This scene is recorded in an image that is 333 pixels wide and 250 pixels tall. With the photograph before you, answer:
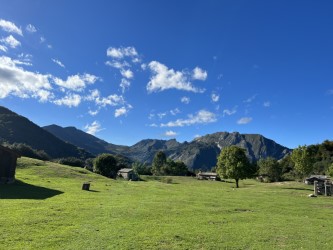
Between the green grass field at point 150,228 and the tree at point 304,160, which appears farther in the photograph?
the tree at point 304,160

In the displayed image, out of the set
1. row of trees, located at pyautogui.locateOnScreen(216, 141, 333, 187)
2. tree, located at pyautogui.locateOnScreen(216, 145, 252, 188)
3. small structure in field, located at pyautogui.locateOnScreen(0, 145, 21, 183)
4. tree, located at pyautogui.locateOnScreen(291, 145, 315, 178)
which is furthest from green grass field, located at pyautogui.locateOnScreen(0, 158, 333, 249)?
tree, located at pyautogui.locateOnScreen(291, 145, 315, 178)

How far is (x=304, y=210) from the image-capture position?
3725 centimetres

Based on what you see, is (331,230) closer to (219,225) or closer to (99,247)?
(219,225)

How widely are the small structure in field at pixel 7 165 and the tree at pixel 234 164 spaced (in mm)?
55596

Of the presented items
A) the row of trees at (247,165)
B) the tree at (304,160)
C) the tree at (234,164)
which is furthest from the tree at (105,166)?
the tree at (304,160)

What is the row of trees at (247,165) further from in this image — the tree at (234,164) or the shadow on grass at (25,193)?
the shadow on grass at (25,193)

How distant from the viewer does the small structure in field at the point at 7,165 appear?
51844 millimetres

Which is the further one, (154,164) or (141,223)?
(154,164)

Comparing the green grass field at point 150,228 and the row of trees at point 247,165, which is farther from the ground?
the row of trees at point 247,165

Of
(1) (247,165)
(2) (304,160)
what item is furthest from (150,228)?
(2) (304,160)

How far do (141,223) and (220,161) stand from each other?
243 feet

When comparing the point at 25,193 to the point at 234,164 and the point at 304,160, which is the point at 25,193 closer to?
the point at 234,164

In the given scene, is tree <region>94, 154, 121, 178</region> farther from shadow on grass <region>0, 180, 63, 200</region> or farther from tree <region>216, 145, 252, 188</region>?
shadow on grass <region>0, 180, 63, 200</region>

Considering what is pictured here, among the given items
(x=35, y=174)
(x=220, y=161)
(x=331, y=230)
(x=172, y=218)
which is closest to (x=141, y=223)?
(x=172, y=218)
